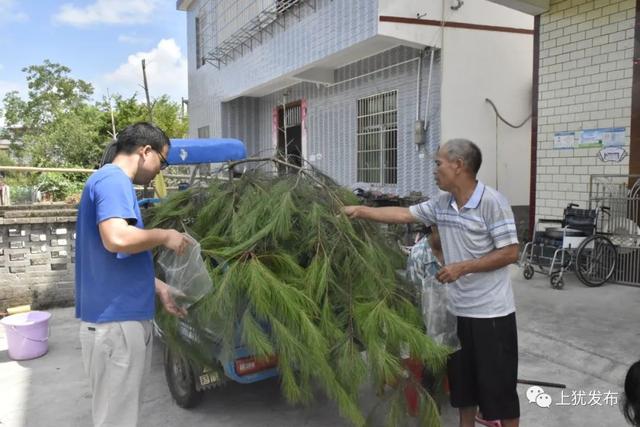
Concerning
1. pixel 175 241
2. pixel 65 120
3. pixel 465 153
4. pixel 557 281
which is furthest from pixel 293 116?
pixel 65 120

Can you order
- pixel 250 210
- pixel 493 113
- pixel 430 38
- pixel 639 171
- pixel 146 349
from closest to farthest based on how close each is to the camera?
pixel 146 349, pixel 250 210, pixel 639 171, pixel 430 38, pixel 493 113

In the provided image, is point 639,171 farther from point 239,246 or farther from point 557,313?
point 239,246

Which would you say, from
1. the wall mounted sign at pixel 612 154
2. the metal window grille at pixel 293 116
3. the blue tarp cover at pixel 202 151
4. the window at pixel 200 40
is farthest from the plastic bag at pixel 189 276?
the window at pixel 200 40

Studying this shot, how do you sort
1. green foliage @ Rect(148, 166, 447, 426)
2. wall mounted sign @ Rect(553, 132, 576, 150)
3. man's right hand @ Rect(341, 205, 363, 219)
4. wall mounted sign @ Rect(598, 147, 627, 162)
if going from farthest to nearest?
wall mounted sign @ Rect(553, 132, 576, 150) < wall mounted sign @ Rect(598, 147, 627, 162) < man's right hand @ Rect(341, 205, 363, 219) < green foliage @ Rect(148, 166, 447, 426)

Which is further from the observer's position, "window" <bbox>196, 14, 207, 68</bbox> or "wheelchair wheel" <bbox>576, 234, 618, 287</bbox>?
"window" <bbox>196, 14, 207, 68</bbox>

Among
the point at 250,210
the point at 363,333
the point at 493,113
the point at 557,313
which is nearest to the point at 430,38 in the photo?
the point at 493,113

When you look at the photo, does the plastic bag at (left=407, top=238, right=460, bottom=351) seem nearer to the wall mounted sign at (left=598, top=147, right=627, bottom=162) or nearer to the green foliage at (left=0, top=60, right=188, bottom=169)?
the wall mounted sign at (left=598, top=147, right=627, bottom=162)

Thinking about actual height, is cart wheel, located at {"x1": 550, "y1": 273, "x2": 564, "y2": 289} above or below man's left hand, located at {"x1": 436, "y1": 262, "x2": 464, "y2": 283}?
below

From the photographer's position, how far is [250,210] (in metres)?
2.82

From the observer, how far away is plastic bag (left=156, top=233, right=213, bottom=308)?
2.25 metres

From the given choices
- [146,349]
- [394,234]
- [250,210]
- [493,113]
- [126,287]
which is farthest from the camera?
[493,113]

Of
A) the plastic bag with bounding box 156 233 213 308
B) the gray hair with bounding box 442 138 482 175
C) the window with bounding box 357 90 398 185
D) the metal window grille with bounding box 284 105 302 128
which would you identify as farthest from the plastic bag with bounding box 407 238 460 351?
the metal window grille with bounding box 284 105 302 128

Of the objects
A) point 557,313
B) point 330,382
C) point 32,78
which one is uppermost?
point 32,78

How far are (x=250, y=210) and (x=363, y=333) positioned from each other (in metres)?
0.97
